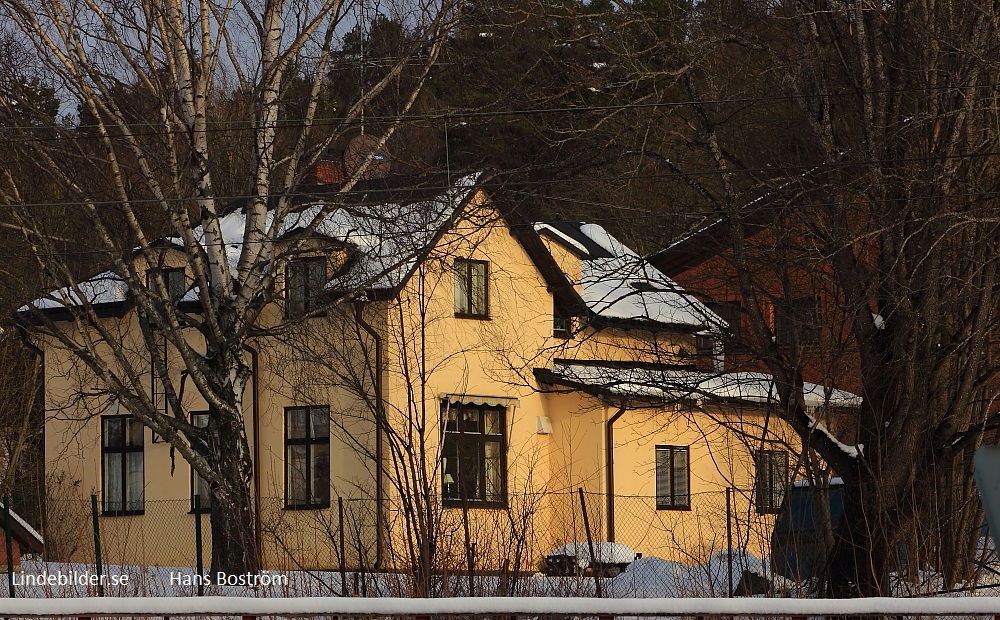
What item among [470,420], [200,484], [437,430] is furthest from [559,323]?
[200,484]

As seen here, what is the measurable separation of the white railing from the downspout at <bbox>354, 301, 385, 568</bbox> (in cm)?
319

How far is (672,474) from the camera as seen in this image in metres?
28.0

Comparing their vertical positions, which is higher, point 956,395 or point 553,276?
point 553,276

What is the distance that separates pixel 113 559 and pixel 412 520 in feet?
44.6

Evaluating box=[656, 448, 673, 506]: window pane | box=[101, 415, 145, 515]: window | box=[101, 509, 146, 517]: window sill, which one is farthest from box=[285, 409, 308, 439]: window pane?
box=[656, 448, 673, 506]: window pane

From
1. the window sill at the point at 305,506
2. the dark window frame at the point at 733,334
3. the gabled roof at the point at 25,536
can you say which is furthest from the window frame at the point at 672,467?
the gabled roof at the point at 25,536

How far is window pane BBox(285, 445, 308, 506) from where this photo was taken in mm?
25297

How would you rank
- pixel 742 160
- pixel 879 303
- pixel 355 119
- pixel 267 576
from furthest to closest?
pixel 355 119, pixel 742 160, pixel 879 303, pixel 267 576

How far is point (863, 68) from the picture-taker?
1484cm

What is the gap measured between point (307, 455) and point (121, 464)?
14.2 ft

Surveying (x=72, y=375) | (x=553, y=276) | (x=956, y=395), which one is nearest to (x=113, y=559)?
(x=72, y=375)

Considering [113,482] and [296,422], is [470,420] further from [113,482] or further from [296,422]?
[113,482]

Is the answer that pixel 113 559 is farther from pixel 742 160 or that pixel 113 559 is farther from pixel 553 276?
pixel 742 160

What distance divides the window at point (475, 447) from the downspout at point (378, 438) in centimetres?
201
